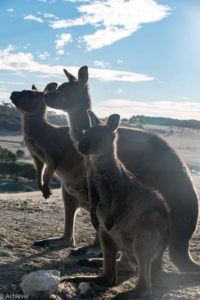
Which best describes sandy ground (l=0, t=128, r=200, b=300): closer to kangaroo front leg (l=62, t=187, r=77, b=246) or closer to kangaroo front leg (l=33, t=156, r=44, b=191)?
kangaroo front leg (l=62, t=187, r=77, b=246)

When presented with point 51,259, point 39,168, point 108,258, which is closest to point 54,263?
point 51,259

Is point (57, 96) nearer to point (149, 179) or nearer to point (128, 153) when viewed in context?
point (128, 153)

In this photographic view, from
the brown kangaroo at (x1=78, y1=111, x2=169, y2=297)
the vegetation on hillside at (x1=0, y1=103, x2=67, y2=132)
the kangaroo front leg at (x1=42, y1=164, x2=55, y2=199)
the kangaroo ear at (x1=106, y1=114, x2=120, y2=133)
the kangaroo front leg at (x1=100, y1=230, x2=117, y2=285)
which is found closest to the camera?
the brown kangaroo at (x1=78, y1=111, x2=169, y2=297)

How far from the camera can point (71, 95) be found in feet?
17.5

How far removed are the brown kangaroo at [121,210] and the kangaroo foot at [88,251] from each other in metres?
1.20

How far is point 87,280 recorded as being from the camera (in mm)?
4016

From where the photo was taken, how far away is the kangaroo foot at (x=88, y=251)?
5.16m

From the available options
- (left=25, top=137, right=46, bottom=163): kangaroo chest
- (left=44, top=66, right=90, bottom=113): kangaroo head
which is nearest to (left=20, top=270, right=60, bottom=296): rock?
(left=25, top=137, right=46, bottom=163): kangaroo chest

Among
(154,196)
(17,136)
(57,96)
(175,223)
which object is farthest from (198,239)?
(17,136)

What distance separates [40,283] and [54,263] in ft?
3.89

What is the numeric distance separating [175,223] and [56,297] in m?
1.46

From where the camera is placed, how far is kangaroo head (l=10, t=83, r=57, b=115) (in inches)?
224

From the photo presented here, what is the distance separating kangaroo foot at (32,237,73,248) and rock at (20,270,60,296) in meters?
1.76

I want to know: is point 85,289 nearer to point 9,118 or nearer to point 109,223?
point 109,223
